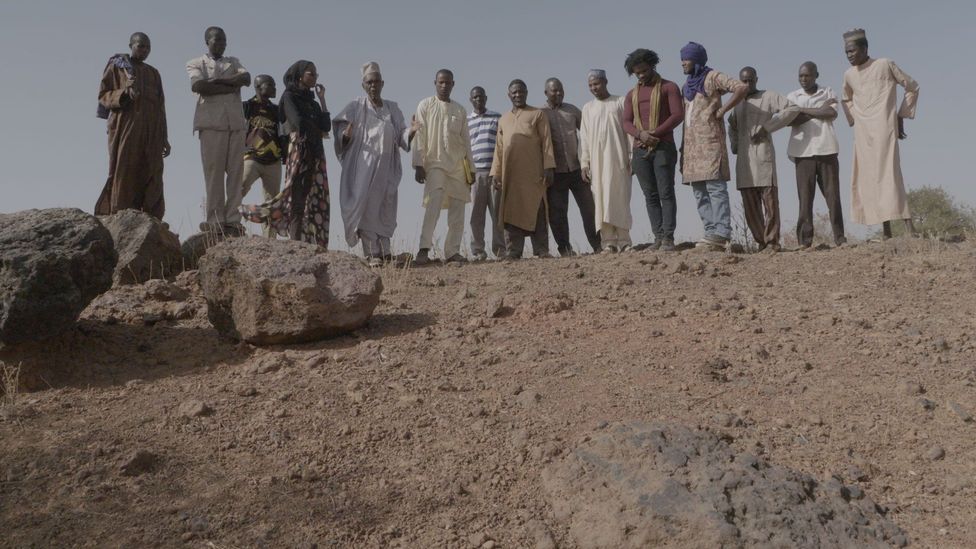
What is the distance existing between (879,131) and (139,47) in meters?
6.26

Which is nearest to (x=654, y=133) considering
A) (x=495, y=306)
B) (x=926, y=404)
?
(x=495, y=306)

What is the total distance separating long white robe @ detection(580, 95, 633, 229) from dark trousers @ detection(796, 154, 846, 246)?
1.52 metres

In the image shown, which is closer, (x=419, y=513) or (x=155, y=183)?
(x=419, y=513)

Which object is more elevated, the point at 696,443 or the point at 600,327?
the point at 600,327

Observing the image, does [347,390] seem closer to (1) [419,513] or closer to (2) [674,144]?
(1) [419,513]

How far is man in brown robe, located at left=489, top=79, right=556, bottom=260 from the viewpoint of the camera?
8.08 m

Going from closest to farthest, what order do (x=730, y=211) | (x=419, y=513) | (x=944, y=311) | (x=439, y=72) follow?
1. (x=419, y=513)
2. (x=944, y=311)
3. (x=730, y=211)
4. (x=439, y=72)

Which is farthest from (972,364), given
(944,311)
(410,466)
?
(410,466)

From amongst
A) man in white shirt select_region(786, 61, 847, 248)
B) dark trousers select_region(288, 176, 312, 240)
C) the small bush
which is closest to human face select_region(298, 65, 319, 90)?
dark trousers select_region(288, 176, 312, 240)

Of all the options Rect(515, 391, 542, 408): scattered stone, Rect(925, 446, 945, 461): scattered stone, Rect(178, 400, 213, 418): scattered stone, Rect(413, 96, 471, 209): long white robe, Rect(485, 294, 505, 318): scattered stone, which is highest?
Rect(413, 96, 471, 209): long white robe

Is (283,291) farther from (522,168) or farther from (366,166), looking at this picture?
(522,168)

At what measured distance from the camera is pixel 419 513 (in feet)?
11.1

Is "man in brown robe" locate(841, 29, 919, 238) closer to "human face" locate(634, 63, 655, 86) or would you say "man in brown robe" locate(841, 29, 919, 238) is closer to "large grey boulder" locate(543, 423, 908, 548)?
"human face" locate(634, 63, 655, 86)

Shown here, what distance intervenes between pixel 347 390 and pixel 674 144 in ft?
13.9
